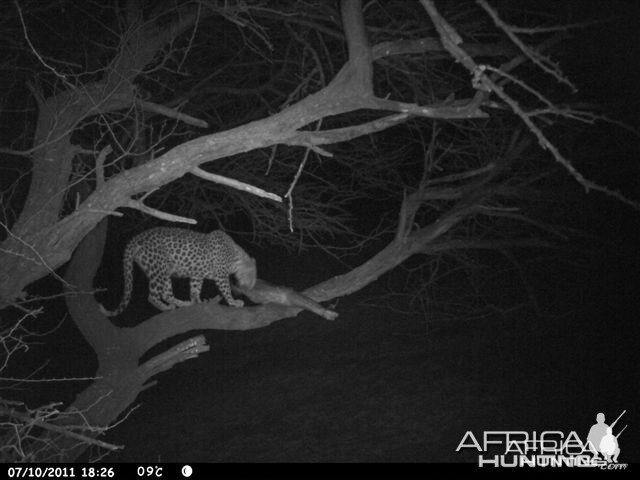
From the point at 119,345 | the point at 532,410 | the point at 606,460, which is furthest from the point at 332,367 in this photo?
the point at 606,460

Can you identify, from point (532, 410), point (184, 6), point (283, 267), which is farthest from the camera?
point (283, 267)

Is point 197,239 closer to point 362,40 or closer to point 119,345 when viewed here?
point 119,345

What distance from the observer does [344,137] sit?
10.5ft

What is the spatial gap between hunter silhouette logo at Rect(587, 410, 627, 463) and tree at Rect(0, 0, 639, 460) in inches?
59.7

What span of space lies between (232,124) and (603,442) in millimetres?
3931

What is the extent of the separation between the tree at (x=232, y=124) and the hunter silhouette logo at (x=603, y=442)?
1.52 m

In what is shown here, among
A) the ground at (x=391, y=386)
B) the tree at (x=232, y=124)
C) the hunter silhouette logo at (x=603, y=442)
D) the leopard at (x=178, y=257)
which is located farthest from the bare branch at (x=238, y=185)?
the leopard at (x=178, y=257)

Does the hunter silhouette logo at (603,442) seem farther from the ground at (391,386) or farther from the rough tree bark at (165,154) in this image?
the rough tree bark at (165,154)

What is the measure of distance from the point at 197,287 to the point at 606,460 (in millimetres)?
4758

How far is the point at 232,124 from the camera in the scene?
6277mm

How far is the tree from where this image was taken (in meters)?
3.17

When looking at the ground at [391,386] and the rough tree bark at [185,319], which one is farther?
the ground at [391,386]

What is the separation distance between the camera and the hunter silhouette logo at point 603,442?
5020 mm

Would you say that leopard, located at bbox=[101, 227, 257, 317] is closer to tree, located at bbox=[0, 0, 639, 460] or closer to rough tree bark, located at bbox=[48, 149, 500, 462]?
tree, located at bbox=[0, 0, 639, 460]
